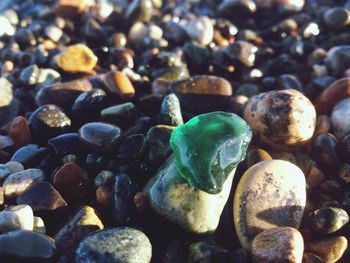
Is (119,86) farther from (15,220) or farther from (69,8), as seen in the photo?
(69,8)

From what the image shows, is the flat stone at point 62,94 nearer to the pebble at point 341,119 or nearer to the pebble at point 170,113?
the pebble at point 170,113

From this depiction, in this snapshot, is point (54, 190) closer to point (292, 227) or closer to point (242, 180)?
point (242, 180)

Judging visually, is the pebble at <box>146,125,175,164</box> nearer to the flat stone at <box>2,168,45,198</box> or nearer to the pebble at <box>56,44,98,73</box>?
the flat stone at <box>2,168,45,198</box>

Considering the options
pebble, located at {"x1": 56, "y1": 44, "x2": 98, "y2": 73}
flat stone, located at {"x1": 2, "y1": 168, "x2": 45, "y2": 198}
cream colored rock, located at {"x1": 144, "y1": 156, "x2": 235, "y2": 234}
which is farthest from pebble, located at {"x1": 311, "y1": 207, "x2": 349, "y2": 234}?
pebble, located at {"x1": 56, "y1": 44, "x2": 98, "y2": 73}

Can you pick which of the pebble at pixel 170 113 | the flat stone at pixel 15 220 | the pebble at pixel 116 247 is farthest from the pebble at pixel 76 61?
the pebble at pixel 116 247

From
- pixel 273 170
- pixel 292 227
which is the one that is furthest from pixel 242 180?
pixel 292 227

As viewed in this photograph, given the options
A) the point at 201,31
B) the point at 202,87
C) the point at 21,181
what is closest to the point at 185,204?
the point at 21,181

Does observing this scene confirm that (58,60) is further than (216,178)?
Yes
